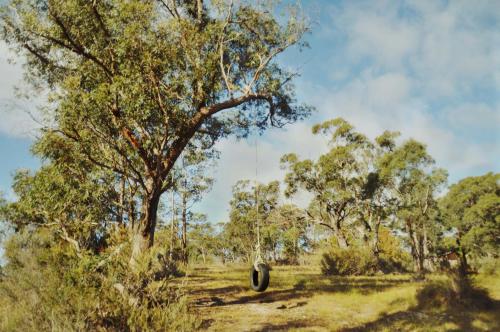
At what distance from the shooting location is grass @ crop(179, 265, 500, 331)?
10.0m

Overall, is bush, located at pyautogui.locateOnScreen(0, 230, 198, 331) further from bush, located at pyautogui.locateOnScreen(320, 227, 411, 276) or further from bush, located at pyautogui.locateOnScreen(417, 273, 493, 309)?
bush, located at pyautogui.locateOnScreen(320, 227, 411, 276)

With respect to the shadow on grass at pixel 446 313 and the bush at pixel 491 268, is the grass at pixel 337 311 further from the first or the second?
the bush at pixel 491 268

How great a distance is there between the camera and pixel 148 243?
35.3 ft

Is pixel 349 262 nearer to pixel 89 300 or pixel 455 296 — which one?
pixel 455 296

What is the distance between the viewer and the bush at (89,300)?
231 inches

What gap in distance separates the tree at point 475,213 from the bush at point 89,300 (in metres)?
43.4

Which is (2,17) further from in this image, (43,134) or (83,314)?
(83,314)

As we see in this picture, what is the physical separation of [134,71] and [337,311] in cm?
1070

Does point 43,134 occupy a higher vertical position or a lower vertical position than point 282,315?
higher

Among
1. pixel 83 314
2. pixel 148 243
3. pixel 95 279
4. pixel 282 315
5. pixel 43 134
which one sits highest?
pixel 43 134

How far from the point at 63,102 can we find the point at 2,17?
3.42 meters

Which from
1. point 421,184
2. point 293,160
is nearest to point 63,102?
point 293,160

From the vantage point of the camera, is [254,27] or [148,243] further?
[254,27]

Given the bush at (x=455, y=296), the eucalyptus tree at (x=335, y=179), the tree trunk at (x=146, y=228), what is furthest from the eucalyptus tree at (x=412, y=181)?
the tree trunk at (x=146, y=228)
